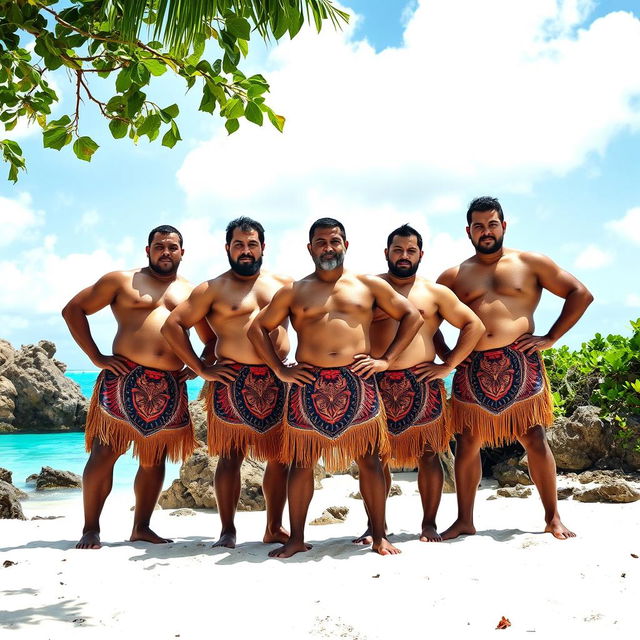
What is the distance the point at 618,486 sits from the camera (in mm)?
5793

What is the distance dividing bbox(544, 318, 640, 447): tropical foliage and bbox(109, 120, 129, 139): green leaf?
510cm

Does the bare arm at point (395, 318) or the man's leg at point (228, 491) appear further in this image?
the man's leg at point (228, 491)

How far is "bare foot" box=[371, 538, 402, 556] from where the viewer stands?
14.3 feet

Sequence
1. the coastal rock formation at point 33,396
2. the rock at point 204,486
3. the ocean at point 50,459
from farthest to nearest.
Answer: the coastal rock formation at point 33,396 → the ocean at point 50,459 → the rock at point 204,486

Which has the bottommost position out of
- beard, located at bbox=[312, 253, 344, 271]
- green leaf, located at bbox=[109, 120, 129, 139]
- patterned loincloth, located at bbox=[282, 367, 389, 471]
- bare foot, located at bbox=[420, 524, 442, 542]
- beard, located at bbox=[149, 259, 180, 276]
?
bare foot, located at bbox=[420, 524, 442, 542]

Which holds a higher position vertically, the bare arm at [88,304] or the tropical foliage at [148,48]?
the tropical foliage at [148,48]

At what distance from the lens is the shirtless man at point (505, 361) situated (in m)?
4.78

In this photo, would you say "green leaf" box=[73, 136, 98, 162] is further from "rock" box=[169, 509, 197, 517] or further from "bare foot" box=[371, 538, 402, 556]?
"rock" box=[169, 509, 197, 517]

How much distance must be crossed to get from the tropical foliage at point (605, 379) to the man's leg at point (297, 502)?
12.3 ft

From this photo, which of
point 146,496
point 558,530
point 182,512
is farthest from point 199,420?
point 558,530

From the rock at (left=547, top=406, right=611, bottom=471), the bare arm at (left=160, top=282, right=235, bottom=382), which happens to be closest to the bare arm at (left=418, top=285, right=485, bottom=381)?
the bare arm at (left=160, top=282, right=235, bottom=382)

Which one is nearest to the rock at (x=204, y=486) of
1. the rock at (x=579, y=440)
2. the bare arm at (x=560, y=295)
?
the bare arm at (x=560, y=295)

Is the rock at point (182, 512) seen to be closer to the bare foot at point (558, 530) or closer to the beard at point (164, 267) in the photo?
the beard at point (164, 267)

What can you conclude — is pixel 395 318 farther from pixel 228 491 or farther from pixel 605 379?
pixel 605 379
